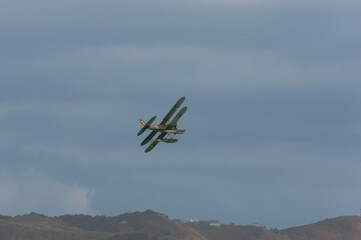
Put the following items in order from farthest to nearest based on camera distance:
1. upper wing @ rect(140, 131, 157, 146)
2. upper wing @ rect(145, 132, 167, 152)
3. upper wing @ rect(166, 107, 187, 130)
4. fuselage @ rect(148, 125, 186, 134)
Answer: upper wing @ rect(140, 131, 157, 146) → upper wing @ rect(145, 132, 167, 152) → upper wing @ rect(166, 107, 187, 130) → fuselage @ rect(148, 125, 186, 134)

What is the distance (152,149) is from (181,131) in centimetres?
797

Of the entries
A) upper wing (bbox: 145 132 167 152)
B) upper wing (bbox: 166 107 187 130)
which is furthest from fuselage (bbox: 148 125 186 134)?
upper wing (bbox: 145 132 167 152)

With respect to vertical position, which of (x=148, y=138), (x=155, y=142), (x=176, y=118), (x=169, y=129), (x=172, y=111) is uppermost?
(x=172, y=111)

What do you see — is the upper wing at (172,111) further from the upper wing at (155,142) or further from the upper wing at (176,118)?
the upper wing at (155,142)

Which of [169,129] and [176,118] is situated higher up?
[176,118]

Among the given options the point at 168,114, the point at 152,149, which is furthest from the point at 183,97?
the point at 152,149

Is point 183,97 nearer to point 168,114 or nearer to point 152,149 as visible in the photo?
point 168,114

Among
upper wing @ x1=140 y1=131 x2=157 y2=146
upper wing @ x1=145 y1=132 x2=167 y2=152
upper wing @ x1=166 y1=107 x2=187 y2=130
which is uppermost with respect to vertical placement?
upper wing @ x1=166 y1=107 x2=187 y2=130

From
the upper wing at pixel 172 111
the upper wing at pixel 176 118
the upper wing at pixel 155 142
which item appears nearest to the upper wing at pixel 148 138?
the upper wing at pixel 155 142

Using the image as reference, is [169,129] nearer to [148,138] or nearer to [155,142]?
[155,142]

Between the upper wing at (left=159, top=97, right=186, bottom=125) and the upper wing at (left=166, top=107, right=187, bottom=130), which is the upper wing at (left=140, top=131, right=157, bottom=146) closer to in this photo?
the upper wing at (left=159, top=97, right=186, bottom=125)

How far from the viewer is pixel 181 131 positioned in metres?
126

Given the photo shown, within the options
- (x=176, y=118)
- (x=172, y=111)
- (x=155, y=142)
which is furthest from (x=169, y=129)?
(x=155, y=142)

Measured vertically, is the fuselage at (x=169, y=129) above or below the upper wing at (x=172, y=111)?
below
